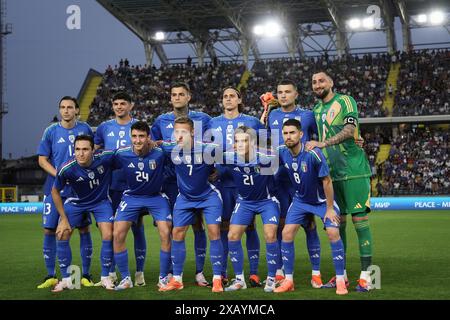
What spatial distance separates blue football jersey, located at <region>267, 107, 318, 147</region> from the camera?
7484 mm

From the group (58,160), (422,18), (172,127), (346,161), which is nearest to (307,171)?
(346,161)

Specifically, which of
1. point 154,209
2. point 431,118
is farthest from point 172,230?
point 431,118

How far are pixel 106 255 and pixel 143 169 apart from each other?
114 centimetres

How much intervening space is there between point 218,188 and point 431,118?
26.7 m

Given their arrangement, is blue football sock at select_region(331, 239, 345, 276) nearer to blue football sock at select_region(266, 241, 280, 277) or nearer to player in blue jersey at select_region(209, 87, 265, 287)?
blue football sock at select_region(266, 241, 280, 277)

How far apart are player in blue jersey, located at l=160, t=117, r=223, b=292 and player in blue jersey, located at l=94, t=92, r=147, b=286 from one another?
2.43ft

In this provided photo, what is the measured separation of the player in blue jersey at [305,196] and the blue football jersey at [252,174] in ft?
0.71

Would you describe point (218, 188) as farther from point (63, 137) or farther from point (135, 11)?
point (135, 11)

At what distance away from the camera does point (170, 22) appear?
129ft

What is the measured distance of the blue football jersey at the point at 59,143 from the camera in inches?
307

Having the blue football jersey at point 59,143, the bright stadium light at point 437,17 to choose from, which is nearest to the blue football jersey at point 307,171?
the blue football jersey at point 59,143

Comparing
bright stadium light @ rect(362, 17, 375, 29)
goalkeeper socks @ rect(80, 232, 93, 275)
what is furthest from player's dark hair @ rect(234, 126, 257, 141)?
bright stadium light @ rect(362, 17, 375, 29)

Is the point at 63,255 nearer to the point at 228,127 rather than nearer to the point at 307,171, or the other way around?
the point at 228,127

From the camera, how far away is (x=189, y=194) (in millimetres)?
7148
